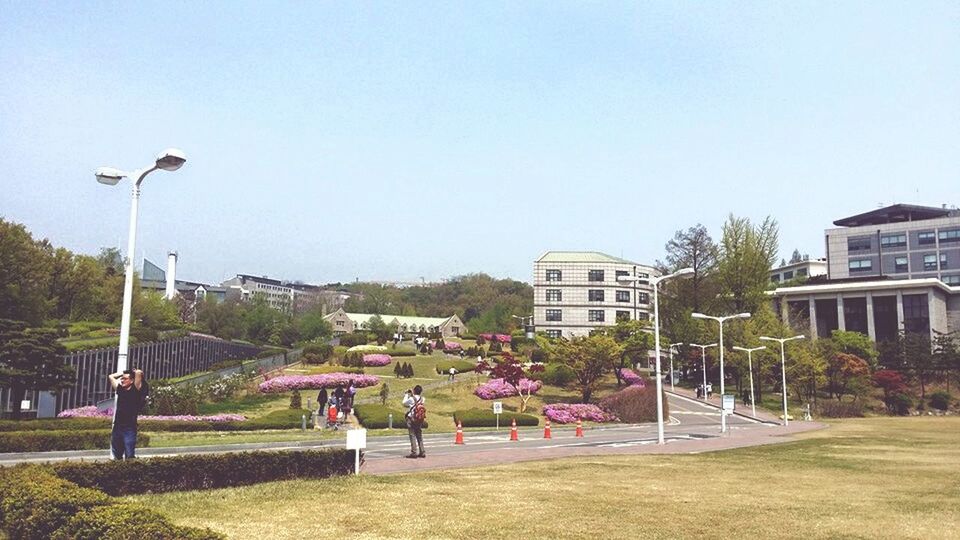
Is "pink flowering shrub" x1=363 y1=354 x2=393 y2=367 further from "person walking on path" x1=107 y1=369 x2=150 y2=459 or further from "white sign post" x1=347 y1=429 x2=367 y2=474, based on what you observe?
"person walking on path" x1=107 y1=369 x2=150 y2=459

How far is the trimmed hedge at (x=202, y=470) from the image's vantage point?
11.0 m

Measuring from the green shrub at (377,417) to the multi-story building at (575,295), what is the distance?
6586 centimetres

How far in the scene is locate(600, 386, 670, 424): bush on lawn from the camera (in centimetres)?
4600

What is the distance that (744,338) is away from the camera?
60.7 metres

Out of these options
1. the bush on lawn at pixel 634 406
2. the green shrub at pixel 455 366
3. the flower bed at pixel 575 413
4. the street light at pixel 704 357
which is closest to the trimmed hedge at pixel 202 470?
the flower bed at pixel 575 413

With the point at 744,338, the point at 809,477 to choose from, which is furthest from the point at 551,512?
the point at 744,338

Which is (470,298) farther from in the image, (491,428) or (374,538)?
(374,538)

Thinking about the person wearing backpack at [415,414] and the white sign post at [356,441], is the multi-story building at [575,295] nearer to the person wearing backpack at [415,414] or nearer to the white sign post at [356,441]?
the person wearing backpack at [415,414]

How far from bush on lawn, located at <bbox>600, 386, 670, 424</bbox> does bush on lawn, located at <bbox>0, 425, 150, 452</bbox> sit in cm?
3132

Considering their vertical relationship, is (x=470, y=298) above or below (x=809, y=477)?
above

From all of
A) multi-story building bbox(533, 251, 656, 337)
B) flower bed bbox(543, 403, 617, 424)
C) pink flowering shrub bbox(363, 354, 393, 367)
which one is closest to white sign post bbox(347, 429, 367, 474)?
flower bed bbox(543, 403, 617, 424)

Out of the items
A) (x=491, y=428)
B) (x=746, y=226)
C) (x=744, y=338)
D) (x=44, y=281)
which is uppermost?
(x=746, y=226)

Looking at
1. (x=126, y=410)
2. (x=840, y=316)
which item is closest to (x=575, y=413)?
(x=126, y=410)

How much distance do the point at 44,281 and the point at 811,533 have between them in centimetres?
6457
